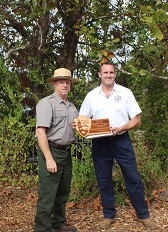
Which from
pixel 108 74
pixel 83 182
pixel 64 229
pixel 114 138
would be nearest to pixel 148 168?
pixel 83 182

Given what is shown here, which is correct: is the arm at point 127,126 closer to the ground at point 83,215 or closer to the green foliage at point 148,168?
the ground at point 83,215

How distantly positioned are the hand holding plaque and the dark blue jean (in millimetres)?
244

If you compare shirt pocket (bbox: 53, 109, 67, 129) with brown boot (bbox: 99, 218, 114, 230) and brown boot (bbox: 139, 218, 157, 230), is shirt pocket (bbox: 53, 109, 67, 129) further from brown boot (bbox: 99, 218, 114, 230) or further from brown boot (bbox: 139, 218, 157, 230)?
brown boot (bbox: 139, 218, 157, 230)

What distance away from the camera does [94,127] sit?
175 inches

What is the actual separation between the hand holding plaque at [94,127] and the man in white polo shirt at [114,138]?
0.31 ft

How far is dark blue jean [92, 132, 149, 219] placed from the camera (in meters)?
4.67

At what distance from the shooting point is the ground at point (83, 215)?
4.92 metres

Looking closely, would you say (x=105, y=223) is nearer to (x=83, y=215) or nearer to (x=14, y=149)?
(x=83, y=215)

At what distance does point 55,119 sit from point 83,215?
5.58 ft

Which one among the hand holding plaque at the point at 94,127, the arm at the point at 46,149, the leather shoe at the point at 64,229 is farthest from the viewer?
the leather shoe at the point at 64,229

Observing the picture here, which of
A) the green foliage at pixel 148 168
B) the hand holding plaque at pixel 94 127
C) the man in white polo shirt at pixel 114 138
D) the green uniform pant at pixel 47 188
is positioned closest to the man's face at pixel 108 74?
the man in white polo shirt at pixel 114 138

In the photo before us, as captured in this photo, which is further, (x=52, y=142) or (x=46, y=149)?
(x=52, y=142)

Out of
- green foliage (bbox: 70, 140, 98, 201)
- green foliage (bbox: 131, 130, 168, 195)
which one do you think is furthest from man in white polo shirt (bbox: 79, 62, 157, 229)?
green foliage (bbox: 131, 130, 168, 195)

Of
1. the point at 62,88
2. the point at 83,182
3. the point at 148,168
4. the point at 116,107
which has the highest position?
the point at 62,88
